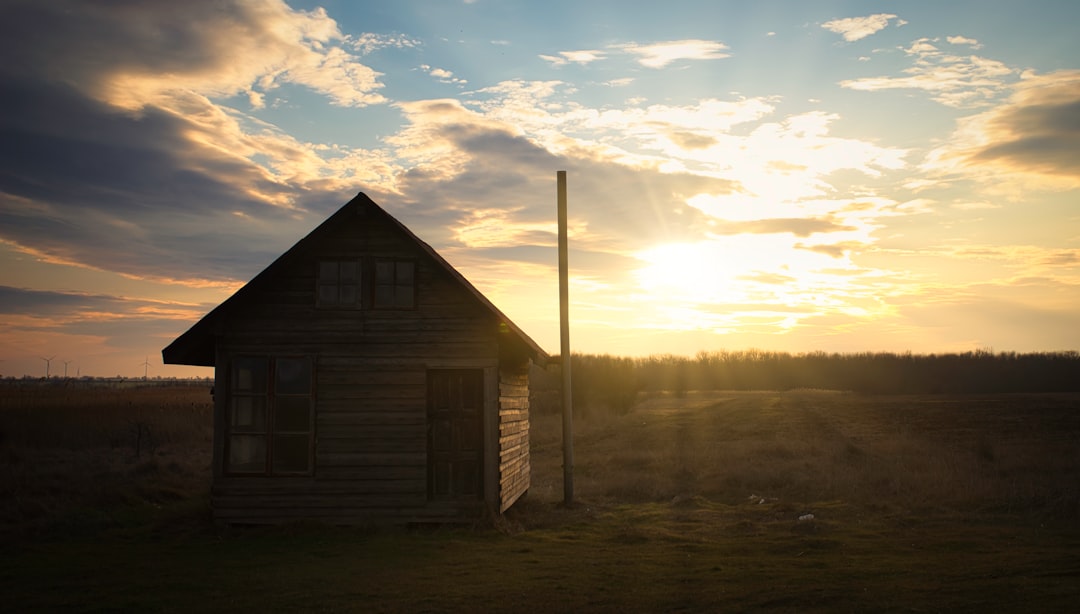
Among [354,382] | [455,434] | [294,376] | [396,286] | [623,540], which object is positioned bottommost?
[623,540]

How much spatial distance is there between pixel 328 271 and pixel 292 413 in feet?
9.00

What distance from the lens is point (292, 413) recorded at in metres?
15.5

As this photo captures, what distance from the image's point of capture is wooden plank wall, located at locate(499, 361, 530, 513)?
1595 cm

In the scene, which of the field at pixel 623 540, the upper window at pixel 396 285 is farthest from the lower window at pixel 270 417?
the upper window at pixel 396 285

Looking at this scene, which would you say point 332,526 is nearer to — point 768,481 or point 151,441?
point 768,481

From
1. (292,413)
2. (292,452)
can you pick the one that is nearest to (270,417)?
(292,413)

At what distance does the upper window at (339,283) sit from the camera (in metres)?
15.6

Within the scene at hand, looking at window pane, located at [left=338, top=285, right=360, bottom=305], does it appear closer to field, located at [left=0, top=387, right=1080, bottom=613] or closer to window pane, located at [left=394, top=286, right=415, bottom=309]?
window pane, located at [left=394, top=286, right=415, bottom=309]

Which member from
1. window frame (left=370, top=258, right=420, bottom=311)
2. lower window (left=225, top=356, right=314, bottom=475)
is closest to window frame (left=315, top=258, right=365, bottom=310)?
window frame (left=370, top=258, right=420, bottom=311)

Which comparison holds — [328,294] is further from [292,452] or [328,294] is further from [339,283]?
[292,452]

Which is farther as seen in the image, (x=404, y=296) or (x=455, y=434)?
(x=455, y=434)

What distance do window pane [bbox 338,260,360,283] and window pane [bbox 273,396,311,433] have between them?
7.69 feet

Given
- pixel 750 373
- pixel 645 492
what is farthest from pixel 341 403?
pixel 750 373

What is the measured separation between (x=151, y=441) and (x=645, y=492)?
1921cm
